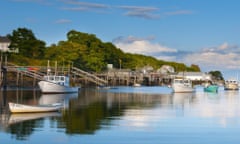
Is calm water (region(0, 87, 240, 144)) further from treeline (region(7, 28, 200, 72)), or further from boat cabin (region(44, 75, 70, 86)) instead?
treeline (region(7, 28, 200, 72))

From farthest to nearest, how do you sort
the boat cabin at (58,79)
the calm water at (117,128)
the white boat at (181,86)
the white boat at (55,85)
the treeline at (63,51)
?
the treeline at (63,51) → the white boat at (181,86) → the boat cabin at (58,79) → the white boat at (55,85) → the calm water at (117,128)

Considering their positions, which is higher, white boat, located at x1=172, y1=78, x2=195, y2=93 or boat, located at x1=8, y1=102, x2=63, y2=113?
white boat, located at x1=172, y1=78, x2=195, y2=93

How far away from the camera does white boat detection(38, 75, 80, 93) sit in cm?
7386

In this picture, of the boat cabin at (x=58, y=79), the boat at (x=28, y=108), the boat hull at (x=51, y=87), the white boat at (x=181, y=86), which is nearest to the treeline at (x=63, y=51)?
the white boat at (x=181, y=86)

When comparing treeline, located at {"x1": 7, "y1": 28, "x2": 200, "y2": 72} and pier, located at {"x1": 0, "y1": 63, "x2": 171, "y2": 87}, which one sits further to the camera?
treeline, located at {"x1": 7, "y1": 28, "x2": 200, "y2": 72}

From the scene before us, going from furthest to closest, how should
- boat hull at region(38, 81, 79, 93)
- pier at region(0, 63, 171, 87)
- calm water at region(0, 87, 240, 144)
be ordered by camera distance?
pier at region(0, 63, 171, 87)
boat hull at region(38, 81, 79, 93)
calm water at region(0, 87, 240, 144)

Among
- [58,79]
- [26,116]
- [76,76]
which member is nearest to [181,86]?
[58,79]

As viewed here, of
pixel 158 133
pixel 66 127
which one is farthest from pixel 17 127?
pixel 158 133

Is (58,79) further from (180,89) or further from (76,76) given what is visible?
(76,76)

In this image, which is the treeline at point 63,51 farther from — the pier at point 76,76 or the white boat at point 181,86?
the white boat at point 181,86

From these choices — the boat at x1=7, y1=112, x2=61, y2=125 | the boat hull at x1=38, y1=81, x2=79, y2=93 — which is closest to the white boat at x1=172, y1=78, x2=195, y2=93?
→ the boat hull at x1=38, y1=81, x2=79, y2=93

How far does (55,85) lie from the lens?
7525 cm

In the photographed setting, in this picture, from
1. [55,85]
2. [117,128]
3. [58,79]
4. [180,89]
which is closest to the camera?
[117,128]

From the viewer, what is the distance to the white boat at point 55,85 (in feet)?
242
